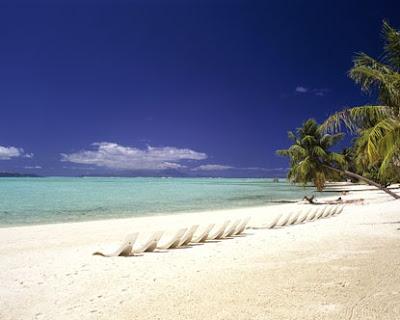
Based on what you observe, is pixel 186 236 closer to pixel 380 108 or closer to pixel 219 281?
pixel 219 281

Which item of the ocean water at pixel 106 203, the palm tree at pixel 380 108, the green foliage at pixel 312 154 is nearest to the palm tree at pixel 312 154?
the green foliage at pixel 312 154

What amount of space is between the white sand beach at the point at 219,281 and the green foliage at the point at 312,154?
1851cm

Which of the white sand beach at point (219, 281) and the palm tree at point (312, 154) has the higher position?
the palm tree at point (312, 154)

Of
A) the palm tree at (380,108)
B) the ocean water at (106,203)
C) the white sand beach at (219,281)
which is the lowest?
the ocean water at (106,203)

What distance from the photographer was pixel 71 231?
43.0 ft

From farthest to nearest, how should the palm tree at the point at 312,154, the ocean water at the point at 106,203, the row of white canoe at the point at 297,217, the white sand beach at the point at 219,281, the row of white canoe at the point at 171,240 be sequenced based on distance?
the palm tree at the point at 312,154, the ocean water at the point at 106,203, the row of white canoe at the point at 297,217, the row of white canoe at the point at 171,240, the white sand beach at the point at 219,281

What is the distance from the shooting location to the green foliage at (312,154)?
26.8 m

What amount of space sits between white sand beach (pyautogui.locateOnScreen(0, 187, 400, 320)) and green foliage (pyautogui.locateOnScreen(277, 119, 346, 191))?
1851 cm

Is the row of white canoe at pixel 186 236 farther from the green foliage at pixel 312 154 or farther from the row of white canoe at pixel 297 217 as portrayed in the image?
the green foliage at pixel 312 154

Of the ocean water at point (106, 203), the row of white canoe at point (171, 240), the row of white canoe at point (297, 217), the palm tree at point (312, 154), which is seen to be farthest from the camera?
the palm tree at point (312, 154)

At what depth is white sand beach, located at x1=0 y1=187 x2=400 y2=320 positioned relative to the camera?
4.09 meters

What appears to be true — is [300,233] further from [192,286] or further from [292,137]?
[292,137]

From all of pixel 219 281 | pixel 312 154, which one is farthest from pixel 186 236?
pixel 312 154

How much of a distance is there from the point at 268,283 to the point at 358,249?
3.29 m
